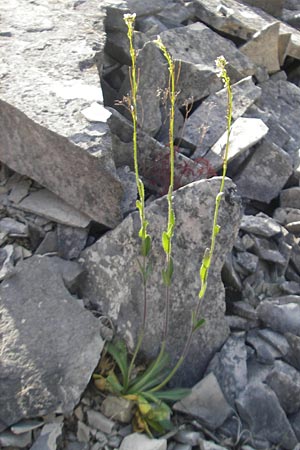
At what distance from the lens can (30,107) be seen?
12.8 ft

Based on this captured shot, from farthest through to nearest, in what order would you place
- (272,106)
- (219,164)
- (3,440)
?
1. (272,106)
2. (219,164)
3. (3,440)

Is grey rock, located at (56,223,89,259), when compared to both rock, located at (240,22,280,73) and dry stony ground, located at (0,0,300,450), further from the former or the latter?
rock, located at (240,22,280,73)

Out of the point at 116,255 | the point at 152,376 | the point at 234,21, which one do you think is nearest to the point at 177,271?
the point at 116,255

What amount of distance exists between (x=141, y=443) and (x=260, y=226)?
5.55 ft

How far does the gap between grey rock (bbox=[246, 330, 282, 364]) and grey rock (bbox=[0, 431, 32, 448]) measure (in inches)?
51.1

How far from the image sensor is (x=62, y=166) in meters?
3.78

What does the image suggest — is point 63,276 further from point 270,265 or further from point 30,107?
point 270,265

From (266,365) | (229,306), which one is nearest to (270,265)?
(229,306)

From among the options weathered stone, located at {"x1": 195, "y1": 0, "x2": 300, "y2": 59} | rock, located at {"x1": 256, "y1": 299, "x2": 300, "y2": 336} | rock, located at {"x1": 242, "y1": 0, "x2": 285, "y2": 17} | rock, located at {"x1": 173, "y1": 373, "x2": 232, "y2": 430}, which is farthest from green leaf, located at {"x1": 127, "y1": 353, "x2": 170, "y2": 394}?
rock, located at {"x1": 242, "y1": 0, "x2": 285, "y2": 17}

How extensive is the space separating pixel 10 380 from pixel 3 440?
10.6 inches

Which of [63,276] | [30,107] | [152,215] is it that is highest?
[30,107]

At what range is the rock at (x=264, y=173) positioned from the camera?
4789 mm

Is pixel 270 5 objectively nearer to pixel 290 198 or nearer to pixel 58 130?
pixel 290 198

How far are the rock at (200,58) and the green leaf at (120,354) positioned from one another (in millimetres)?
2417
